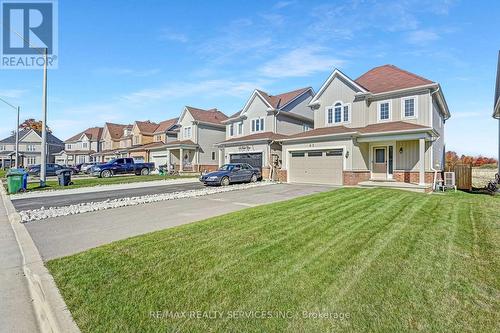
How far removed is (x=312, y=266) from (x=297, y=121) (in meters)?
25.0

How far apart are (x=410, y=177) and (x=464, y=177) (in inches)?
142

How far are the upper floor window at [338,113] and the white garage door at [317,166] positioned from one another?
3577mm

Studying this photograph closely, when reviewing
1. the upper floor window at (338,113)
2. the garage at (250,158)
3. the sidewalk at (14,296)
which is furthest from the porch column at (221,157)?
the sidewalk at (14,296)

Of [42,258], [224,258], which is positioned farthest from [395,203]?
[42,258]

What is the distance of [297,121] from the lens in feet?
92.6

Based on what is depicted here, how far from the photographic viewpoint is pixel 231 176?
1895cm

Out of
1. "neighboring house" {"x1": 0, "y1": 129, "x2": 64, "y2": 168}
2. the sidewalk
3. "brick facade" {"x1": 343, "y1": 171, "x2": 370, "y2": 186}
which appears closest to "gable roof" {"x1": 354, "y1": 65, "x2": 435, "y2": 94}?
"brick facade" {"x1": 343, "y1": 171, "x2": 370, "y2": 186}

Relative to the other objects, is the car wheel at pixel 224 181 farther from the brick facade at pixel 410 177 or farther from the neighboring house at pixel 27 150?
the neighboring house at pixel 27 150

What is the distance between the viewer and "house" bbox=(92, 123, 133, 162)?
4759cm

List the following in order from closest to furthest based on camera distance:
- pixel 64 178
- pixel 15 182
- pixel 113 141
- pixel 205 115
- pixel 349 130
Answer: pixel 15 182
pixel 349 130
pixel 64 178
pixel 205 115
pixel 113 141

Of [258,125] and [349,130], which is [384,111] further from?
[258,125]

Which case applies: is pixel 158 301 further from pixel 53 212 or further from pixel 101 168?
pixel 101 168

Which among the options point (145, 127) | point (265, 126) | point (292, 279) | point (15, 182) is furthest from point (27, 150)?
point (292, 279)

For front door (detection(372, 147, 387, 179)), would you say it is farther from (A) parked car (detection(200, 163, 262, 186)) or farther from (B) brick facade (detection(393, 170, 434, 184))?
(A) parked car (detection(200, 163, 262, 186))
